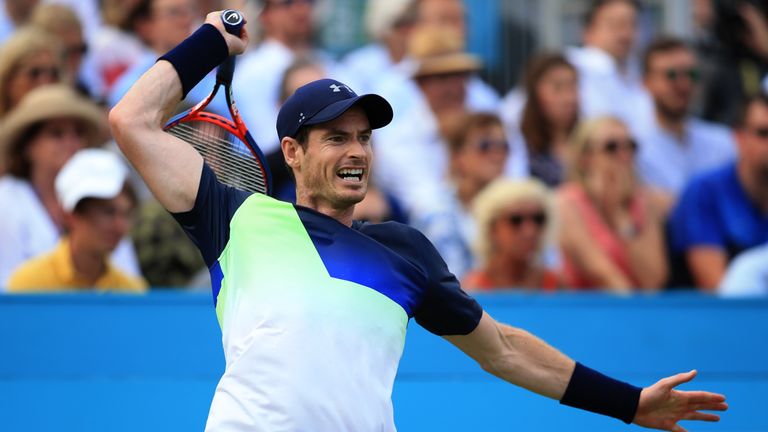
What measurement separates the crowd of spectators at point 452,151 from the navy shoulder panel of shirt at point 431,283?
2826 millimetres

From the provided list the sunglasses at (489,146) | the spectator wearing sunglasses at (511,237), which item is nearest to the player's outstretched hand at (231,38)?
the spectator wearing sunglasses at (511,237)

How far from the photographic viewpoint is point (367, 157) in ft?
12.1

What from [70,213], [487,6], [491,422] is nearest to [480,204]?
[491,422]

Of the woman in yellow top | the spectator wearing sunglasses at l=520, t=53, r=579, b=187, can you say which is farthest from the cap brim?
the spectator wearing sunglasses at l=520, t=53, r=579, b=187

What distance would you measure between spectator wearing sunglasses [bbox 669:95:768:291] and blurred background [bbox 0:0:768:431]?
0.04 feet

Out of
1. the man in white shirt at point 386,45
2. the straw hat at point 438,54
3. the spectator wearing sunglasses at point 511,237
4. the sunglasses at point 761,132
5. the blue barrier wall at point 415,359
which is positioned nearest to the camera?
the blue barrier wall at point 415,359

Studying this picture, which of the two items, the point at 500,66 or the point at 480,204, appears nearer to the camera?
the point at 480,204

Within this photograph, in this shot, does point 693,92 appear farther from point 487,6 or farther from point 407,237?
point 407,237

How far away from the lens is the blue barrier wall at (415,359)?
559 cm

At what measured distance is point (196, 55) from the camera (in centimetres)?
371

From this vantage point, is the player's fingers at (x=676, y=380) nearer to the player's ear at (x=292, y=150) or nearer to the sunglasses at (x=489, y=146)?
the player's ear at (x=292, y=150)

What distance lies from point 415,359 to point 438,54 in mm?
2513

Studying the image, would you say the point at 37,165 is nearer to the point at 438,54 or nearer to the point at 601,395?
the point at 438,54

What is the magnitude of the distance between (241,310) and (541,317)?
296cm
